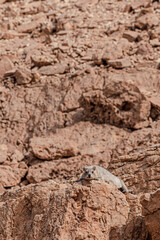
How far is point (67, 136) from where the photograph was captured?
11750 millimetres

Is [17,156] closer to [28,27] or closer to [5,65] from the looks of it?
[5,65]

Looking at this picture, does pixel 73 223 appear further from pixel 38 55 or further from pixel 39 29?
pixel 39 29

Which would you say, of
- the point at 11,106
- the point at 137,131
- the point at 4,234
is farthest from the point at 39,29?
the point at 4,234

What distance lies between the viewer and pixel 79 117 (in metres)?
12.4

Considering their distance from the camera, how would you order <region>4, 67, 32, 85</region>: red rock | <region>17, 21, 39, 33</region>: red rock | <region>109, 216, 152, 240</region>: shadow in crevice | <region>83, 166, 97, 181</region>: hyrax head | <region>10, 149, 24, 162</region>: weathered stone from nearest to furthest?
<region>109, 216, 152, 240</region>: shadow in crevice → <region>83, 166, 97, 181</region>: hyrax head → <region>10, 149, 24, 162</region>: weathered stone → <region>4, 67, 32, 85</region>: red rock → <region>17, 21, 39, 33</region>: red rock

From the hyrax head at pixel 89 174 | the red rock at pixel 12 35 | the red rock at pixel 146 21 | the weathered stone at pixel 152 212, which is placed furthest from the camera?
the red rock at pixel 12 35

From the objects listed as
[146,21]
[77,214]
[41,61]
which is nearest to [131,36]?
[146,21]

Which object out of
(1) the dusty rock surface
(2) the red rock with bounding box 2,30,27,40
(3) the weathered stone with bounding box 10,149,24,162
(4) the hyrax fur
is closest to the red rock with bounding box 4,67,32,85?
(1) the dusty rock surface

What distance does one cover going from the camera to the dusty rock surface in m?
5.68

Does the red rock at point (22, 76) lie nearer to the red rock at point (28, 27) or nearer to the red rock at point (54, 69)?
the red rock at point (54, 69)

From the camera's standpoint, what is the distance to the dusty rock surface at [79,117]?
5.68 m

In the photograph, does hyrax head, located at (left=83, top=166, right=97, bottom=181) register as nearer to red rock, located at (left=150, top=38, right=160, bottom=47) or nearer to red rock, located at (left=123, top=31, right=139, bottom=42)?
red rock, located at (left=150, top=38, right=160, bottom=47)

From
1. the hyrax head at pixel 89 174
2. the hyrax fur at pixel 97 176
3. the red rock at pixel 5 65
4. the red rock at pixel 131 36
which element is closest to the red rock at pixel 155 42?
the red rock at pixel 131 36

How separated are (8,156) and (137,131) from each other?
3004 millimetres
